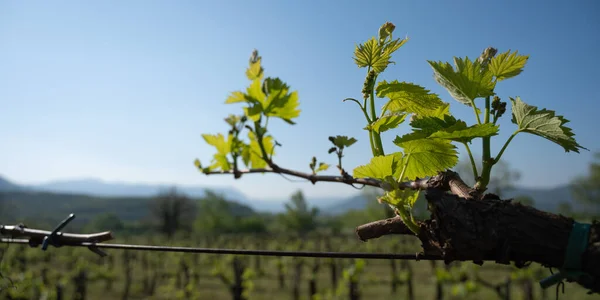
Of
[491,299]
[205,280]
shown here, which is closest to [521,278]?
[491,299]

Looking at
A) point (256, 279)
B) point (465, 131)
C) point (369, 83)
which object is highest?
point (369, 83)

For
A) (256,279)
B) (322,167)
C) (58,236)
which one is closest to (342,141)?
(322,167)

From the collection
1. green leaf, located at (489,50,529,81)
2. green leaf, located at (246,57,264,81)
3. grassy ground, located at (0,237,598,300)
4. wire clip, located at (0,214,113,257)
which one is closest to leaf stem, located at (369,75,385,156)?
green leaf, located at (489,50,529,81)

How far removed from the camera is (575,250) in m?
0.54

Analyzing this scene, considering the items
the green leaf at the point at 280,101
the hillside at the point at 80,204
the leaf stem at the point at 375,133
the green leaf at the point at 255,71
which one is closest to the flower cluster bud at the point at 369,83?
the leaf stem at the point at 375,133

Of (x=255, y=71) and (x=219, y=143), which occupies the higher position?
(x=255, y=71)

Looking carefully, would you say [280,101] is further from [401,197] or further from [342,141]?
[401,197]

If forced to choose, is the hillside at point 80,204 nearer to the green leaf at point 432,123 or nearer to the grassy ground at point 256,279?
the grassy ground at point 256,279

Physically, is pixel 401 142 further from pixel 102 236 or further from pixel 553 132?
pixel 102 236

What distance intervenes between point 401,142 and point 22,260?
60.0ft

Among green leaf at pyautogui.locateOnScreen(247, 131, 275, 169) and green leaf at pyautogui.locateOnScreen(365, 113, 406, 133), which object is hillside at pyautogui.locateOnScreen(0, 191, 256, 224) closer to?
green leaf at pyautogui.locateOnScreen(247, 131, 275, 169)

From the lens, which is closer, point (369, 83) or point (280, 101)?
point (369, 83)

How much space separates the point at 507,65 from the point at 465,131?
0.19m

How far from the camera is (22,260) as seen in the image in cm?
1498
